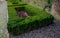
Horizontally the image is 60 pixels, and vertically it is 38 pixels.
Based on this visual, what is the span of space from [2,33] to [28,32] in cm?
115

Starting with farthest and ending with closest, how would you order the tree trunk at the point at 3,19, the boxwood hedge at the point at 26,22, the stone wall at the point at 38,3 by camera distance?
the stone wall at the point at 38,3 < the boxwood hedge at the point at 26,22 < the tree trunk at the point at 3,19

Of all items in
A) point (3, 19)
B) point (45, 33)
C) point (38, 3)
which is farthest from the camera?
point (38, 3)

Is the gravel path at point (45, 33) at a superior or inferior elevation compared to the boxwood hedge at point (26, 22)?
inferior

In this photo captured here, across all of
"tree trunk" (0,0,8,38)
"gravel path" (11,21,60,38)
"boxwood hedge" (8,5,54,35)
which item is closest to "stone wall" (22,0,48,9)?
"boxwood hedge" (8,5,54,35)

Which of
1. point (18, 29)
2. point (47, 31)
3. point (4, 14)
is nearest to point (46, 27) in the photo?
point (47, 31)

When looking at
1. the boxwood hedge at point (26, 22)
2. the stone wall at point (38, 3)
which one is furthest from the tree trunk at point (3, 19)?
the stone wall at point (38, 3)

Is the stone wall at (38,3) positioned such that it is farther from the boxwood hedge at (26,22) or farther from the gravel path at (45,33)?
the gravel path at (45,33)

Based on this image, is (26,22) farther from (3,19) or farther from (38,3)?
(38,3)

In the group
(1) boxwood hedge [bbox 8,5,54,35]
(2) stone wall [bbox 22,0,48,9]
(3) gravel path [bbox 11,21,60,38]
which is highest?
(2) stone wall [bbox 22,0,48,9]

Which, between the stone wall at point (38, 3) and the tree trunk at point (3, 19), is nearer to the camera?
the tree trunk at point (3, 19)

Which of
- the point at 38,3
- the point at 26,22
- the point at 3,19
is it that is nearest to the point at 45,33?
the point at 26,22

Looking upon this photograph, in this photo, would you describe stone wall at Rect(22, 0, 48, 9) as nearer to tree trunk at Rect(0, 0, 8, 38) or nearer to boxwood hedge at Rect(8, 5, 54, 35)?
boxwood hedge at Rect(8, 5, 54, 35)

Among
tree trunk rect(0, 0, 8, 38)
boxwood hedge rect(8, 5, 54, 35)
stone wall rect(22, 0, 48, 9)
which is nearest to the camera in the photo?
tree trunk rect(0, 0, 8, 38)

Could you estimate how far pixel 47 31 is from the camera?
7242 millimetres
